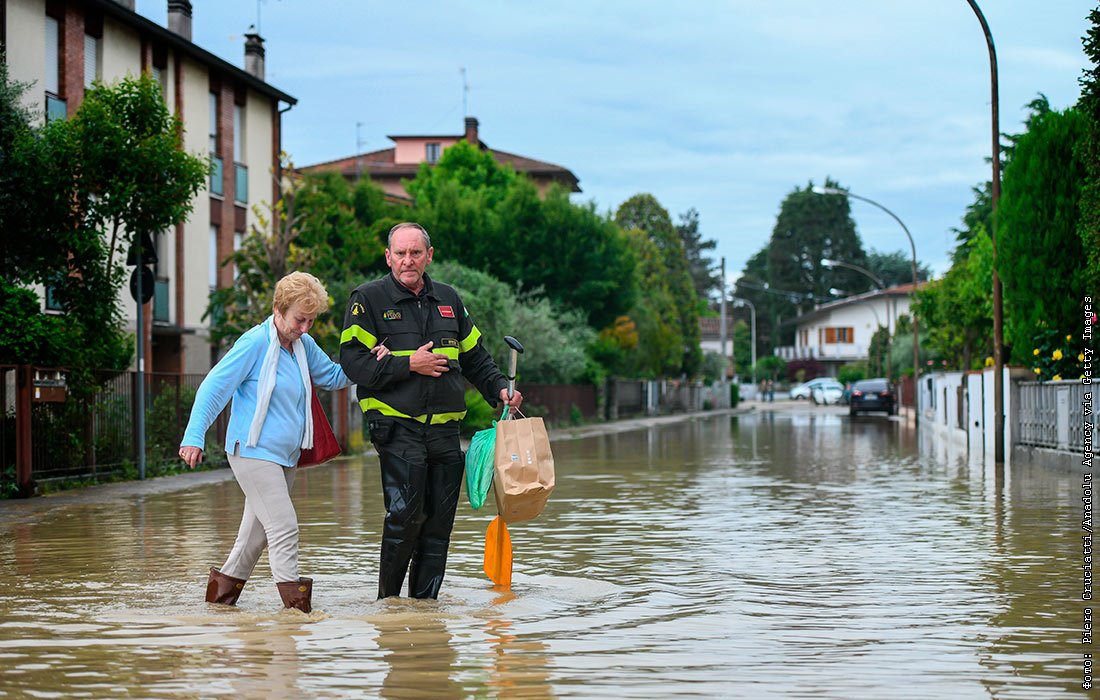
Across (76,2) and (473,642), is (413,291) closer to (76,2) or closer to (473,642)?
(473,642)

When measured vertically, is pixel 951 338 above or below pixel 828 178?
below

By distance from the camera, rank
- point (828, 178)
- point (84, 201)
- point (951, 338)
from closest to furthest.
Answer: point (84, 201) → point (951, 338) → point (828, 178)

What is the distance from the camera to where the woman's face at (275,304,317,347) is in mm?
7703

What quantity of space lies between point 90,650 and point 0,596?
84.4 inches

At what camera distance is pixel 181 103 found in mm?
32188

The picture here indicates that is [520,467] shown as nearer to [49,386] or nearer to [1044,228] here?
[49,386]

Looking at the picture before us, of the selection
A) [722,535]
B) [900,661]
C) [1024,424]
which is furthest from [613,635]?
[1024,424]

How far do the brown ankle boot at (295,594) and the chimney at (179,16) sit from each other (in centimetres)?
2925

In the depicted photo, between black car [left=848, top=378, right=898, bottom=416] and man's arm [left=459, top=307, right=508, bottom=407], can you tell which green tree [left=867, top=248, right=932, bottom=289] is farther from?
man's arm [left=459, top=307, right=508, bottom=407]

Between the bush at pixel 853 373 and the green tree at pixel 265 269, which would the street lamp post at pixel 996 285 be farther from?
the bush at pixel 853 373

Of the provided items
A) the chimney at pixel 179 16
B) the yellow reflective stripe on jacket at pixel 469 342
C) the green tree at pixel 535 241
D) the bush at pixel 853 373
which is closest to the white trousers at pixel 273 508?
the yellow reflective stripe on jacket at pixel 469 342

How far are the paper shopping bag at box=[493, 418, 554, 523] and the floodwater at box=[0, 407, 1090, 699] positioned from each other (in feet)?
1.87

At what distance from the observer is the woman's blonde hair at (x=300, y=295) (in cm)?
770

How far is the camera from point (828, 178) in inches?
5123
